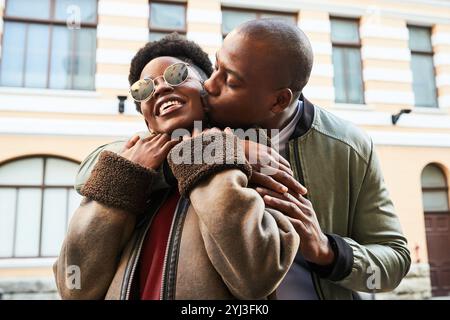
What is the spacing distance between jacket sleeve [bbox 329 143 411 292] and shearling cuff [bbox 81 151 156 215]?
351mm

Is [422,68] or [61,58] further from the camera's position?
[422,68]

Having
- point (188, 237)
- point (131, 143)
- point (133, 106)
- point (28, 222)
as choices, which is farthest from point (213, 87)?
point (28, 222)

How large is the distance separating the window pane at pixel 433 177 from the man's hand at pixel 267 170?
20.3 ft

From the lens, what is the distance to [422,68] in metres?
6.56

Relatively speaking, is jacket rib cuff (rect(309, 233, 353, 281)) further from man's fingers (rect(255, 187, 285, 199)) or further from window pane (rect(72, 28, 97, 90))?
window pane (rect(72, 28, 97, 90))

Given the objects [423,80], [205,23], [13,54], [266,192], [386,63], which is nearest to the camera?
[266,192]

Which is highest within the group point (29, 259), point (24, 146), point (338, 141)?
point (24, 146)

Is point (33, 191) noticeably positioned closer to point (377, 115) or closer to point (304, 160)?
point (377, 115)

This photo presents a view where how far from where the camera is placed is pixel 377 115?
5.95 meters

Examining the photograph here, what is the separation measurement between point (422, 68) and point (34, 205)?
5.75 m

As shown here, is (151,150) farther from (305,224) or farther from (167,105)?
(305,224)

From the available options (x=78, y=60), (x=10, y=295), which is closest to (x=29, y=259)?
(x=10, y=295)

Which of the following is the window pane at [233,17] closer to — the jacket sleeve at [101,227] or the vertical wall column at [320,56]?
the vertical wall column at [320,56]

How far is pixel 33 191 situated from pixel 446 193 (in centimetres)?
568
